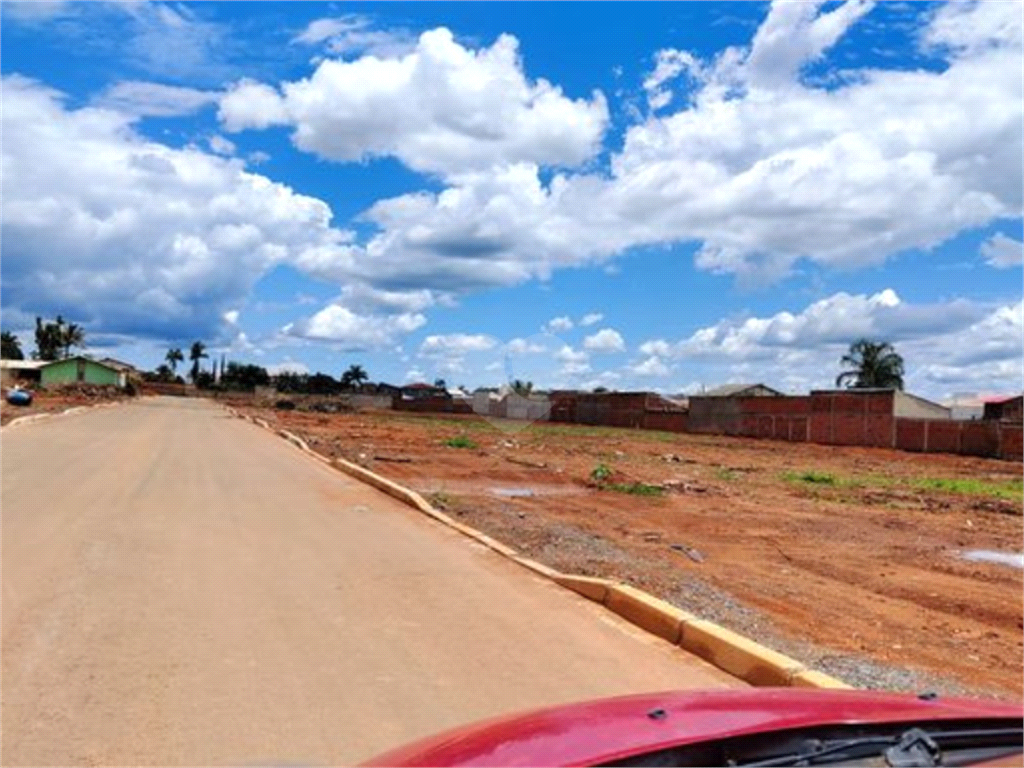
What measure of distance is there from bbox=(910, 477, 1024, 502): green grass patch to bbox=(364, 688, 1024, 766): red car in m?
25.6

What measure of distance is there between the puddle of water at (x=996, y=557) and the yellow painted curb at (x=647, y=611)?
8.05 metres

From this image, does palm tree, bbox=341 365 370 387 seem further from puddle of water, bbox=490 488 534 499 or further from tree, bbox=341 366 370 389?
puddle of water, bbox=490 488 534 499

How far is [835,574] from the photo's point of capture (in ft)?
41.9

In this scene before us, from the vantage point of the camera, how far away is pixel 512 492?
72.8 feet

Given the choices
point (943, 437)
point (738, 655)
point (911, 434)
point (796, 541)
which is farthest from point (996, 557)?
point (911, 434)

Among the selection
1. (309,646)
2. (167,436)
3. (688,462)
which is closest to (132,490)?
(309,646)

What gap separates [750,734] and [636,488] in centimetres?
2116

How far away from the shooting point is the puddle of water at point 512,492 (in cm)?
2125

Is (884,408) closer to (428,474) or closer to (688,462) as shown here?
(688,462)

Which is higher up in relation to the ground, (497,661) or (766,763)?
(766,763)

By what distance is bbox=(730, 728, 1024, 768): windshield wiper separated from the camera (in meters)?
2.40

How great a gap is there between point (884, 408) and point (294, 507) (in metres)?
41.8

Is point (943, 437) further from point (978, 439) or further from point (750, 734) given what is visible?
point (750, 734)

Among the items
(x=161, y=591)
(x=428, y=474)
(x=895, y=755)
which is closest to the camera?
(x=895, y=755)
